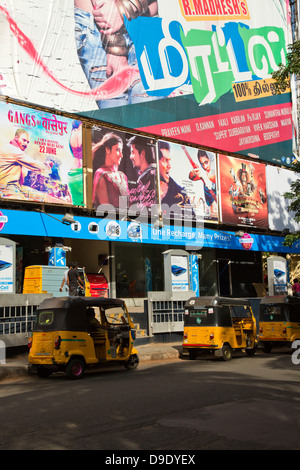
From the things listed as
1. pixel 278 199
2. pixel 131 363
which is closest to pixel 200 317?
pixel 131 363

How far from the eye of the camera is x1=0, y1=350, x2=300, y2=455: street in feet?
19.5

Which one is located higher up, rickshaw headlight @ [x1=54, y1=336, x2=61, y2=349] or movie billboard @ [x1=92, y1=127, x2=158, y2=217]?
movie billboard @ [x1=92, y1=127, x2=158, y2=217]

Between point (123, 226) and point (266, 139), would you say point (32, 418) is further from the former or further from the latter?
point (266, 139)

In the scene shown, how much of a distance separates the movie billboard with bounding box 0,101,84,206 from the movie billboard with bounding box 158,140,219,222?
5526mm

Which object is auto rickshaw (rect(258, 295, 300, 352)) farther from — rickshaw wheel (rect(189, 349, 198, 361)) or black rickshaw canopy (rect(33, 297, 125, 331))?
black rickshaw canopy (rect(33, 297, 125, 331))

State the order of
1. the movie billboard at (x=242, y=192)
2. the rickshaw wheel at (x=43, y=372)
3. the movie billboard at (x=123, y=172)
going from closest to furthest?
the rickshaw wheel at (x=43, y=372), the movie billboard at (x=123, y=172), the movie billboard at (x=242, y=192)

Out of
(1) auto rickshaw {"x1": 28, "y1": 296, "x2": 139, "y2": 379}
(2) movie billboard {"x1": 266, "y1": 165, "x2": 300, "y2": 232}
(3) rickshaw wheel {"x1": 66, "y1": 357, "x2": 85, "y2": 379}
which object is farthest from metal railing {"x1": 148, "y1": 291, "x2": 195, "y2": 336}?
(2) movie billboard {"x1": 266, "y1": 165, "x2": 300, "y2": 232}

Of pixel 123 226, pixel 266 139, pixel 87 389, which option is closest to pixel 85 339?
pixel 87 389

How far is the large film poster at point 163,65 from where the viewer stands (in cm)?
2277

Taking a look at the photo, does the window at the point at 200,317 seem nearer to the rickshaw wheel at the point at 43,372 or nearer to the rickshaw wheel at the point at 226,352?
the rickshaw wheel at the point at 226,352

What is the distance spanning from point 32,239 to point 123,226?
4.30 m

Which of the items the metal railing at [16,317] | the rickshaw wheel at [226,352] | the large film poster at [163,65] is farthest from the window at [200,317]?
the large film poster at [163,65]

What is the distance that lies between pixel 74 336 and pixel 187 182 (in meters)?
17.7

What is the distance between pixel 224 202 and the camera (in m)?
30.8
